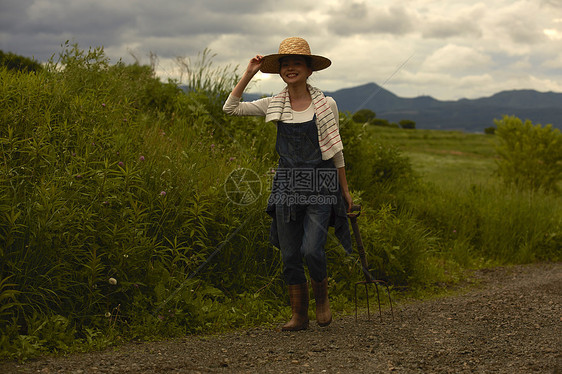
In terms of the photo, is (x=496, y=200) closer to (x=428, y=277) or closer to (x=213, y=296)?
(x=428, y=277)

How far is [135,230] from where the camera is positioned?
468 cm

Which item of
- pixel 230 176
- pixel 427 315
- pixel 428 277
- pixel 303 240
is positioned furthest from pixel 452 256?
pixel 303 240

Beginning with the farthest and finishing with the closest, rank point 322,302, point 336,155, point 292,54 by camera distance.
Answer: point 322,302 < point 336,155 < point 292,54

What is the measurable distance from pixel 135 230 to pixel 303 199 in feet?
4.85

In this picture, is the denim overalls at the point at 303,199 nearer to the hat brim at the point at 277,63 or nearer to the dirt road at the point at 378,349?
the hat brim at the point at 277,63

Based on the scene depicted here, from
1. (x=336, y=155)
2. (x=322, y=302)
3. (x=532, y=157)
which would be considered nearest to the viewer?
(x=336, y=155)

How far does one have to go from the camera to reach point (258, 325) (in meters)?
5.09

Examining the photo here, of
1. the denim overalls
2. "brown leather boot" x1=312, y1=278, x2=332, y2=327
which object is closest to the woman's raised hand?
the denim overalls

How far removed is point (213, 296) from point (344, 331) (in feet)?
4.50

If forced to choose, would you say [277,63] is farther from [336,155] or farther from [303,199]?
[303,199]

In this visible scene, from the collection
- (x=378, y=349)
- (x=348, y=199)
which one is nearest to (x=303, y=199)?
(x=348, y=199)

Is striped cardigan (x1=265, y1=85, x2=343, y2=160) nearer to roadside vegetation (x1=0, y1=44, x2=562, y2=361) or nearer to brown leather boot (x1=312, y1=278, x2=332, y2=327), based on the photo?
brown leather boot (x1=312, y1=278, x2=332, y2=327)

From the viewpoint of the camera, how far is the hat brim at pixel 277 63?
4.61 meters

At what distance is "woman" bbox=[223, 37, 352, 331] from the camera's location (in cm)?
454
